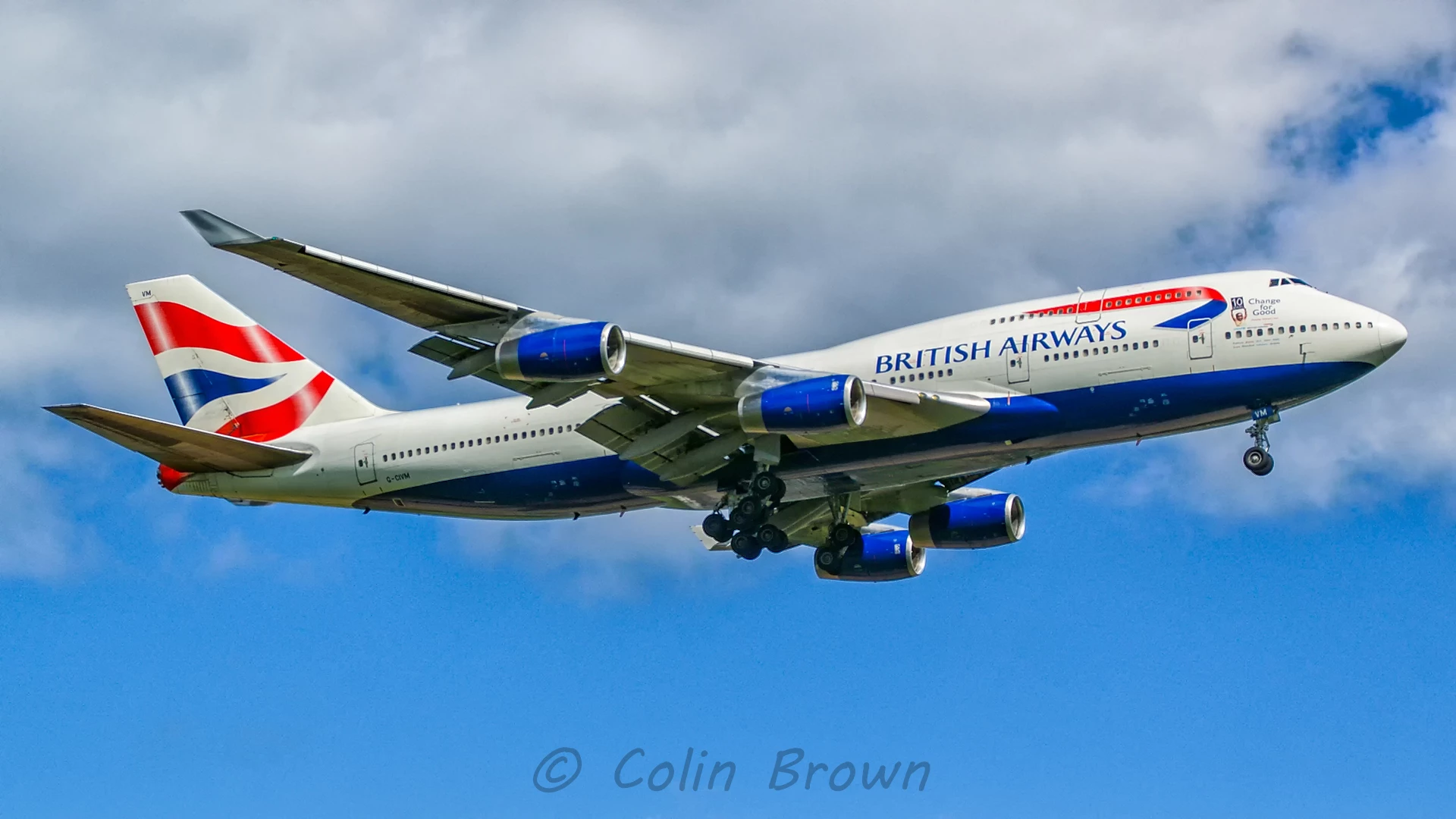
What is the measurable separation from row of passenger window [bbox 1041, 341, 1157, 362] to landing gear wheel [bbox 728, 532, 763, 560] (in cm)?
877

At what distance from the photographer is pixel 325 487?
143ft

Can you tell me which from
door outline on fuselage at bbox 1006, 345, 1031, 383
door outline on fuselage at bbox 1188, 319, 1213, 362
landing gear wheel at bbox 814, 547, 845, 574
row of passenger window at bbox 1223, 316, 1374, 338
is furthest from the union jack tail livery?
row of passenger window at bbox 1223, 316, 1374, 338

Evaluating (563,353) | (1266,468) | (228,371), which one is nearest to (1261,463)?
(1266,468)

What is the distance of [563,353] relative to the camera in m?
34.0

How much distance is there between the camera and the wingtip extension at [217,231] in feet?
101

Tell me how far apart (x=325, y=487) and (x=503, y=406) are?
5.55 meters

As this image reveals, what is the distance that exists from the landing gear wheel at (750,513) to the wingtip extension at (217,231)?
13.7 metres

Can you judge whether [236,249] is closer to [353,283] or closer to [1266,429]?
[353,283]

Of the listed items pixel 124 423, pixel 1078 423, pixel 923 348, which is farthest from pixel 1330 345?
pixel 124 423

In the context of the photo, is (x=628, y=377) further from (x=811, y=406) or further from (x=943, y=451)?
(x=943, y=451)

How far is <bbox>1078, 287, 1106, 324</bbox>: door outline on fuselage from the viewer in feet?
122

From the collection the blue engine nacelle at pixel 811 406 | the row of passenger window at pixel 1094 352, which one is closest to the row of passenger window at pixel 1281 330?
the row of passenger window at pixel 1094 352

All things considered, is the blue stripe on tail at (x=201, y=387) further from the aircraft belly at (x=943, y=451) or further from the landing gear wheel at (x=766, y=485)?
the landing gear wheel at (x=766, y=485)

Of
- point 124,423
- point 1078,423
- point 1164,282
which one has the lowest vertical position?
point 124,423
